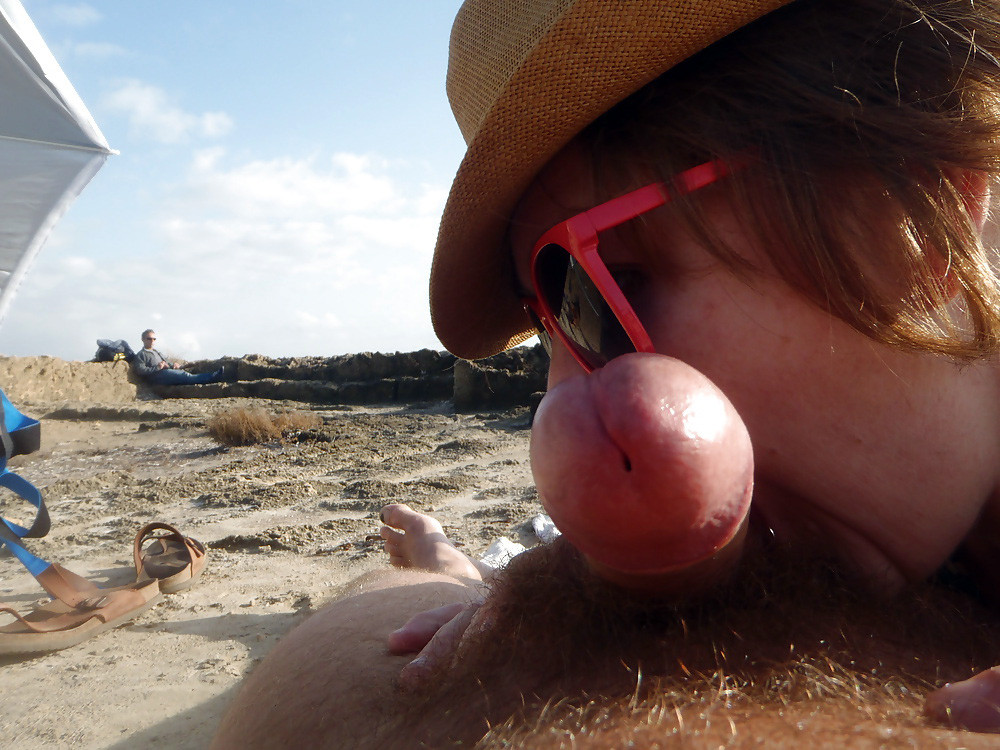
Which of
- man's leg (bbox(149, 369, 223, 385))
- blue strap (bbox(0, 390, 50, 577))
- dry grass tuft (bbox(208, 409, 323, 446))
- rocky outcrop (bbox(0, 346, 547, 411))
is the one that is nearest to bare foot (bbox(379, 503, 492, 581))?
blue strap (bbox(0, 390, 50, 577))

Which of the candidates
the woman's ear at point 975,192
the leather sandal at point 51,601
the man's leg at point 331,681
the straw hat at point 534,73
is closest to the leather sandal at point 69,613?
the leather sandal at point 51,601

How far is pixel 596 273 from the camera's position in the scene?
896 millimetres

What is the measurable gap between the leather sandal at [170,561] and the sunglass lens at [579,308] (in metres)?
2.33

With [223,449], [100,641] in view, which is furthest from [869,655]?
[223,449]

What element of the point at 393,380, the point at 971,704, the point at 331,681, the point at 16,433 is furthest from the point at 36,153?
the point at 393,380

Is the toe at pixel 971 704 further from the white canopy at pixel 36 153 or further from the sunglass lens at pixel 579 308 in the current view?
the white canopy at pixel 36 153

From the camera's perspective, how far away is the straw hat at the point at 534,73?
842 mm

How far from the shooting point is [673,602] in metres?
0.69

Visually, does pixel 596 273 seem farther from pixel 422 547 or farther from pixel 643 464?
pixel 422 547

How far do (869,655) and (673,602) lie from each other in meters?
0.18

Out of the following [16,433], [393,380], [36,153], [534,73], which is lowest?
[16,433]

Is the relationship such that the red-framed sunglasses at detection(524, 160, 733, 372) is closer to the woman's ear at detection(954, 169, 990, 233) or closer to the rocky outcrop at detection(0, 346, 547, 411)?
the woman's ear at detection(954, 169, 990, 233)

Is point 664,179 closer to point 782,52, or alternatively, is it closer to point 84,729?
point 782,52

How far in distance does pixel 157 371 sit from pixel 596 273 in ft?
50.1
